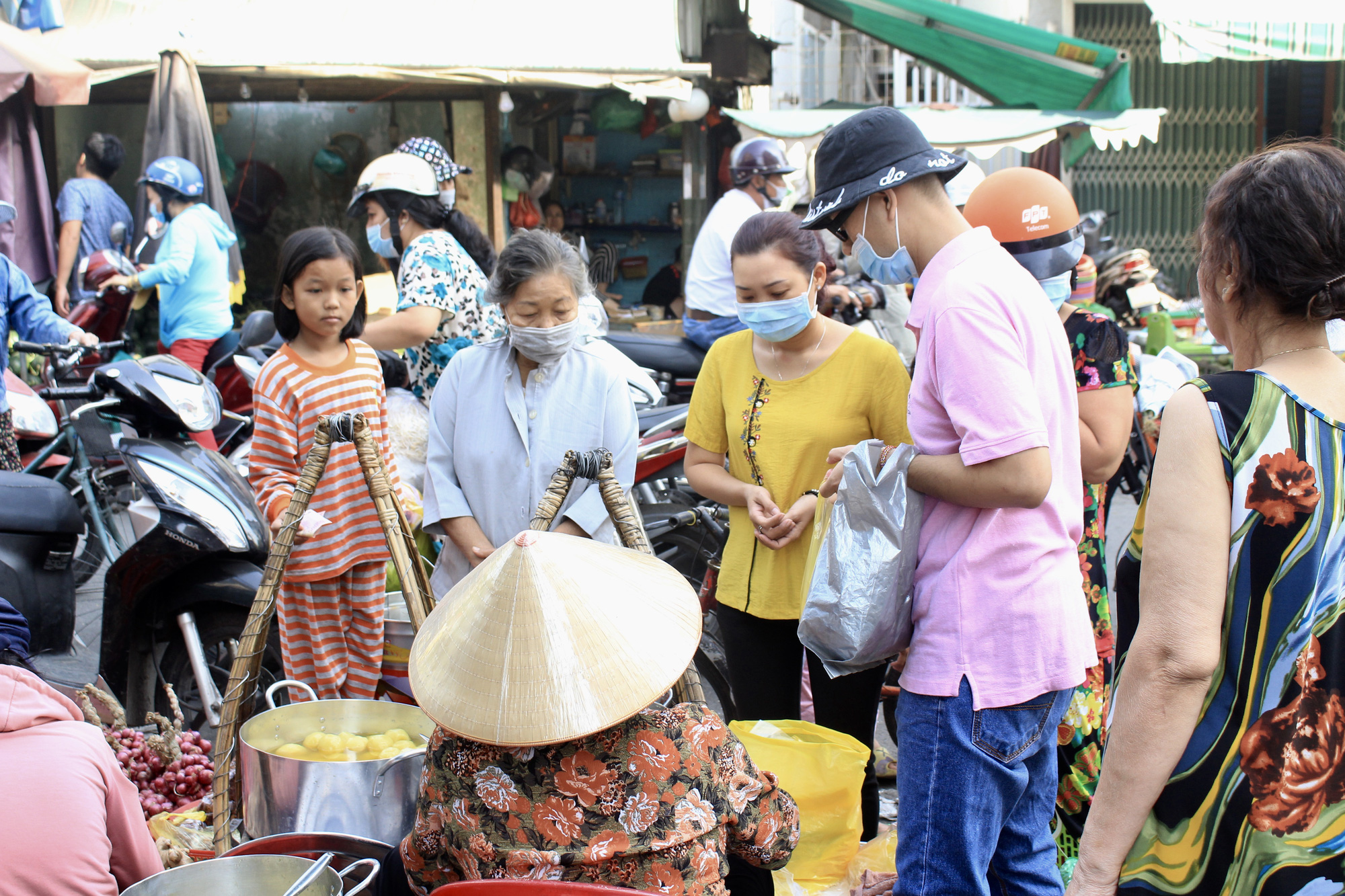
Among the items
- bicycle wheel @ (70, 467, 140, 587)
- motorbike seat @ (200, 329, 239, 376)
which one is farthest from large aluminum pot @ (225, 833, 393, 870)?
motorbike seat @ (200, 329, 239, 376)

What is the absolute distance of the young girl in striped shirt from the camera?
9.84ft

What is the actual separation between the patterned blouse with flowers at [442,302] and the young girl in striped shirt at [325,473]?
0.66 meters

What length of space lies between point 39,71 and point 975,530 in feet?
25.8

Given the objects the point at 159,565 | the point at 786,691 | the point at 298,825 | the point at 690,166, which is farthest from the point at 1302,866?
the point at 690,166

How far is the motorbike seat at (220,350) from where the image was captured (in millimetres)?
6707

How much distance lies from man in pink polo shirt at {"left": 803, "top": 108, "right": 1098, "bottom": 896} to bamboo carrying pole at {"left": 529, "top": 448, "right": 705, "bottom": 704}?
0.53m

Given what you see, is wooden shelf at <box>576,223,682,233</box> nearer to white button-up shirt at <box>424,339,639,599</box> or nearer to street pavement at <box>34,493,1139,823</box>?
street pavement at <box>34,493,1139,823</box>

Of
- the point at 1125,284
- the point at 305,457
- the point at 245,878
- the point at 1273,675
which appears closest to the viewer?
the point at 1273,675

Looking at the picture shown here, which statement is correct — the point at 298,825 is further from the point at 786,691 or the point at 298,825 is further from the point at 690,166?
the point at 690,166

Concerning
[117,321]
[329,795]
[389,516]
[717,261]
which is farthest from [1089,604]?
[117,321]

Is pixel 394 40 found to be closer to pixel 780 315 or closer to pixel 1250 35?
pixel 1250 35

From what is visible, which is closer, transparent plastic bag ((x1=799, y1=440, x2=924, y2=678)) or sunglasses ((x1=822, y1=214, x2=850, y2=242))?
transparent plastic bag ((x1=799, y1=440, x2=924, y2=678))

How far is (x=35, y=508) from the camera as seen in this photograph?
11.3ft

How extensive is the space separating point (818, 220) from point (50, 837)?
5.39 feet
